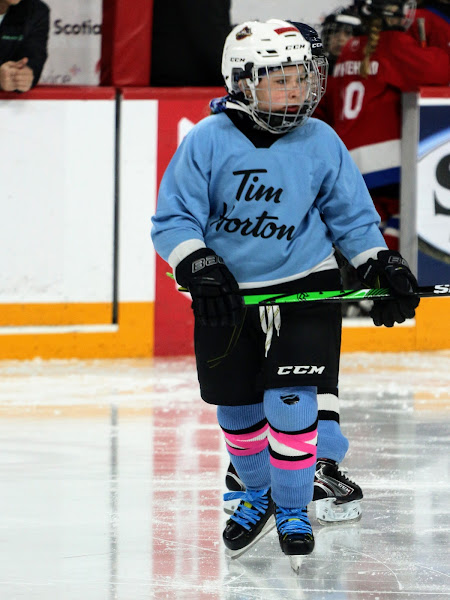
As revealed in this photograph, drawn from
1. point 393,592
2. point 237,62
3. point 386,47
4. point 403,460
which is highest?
point 237,62

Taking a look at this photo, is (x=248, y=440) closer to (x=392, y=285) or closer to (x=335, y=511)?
(x=335, y=511)

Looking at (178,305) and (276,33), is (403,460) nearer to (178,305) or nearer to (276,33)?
(276,33)

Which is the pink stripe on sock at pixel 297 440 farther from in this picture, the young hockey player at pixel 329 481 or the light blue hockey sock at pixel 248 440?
the young hockey player at pixel 329 481

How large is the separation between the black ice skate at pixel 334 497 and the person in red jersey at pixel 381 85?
3070mm

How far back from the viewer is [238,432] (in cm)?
325

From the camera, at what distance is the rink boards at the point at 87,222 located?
5879 millimetres

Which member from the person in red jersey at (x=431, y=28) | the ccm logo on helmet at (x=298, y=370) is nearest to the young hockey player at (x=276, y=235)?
the ccm logo on helmet at (x=298, y=370)

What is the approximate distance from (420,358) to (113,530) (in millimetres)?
3010

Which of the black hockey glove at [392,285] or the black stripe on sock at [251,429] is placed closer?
the black hockey glove at [392,285]

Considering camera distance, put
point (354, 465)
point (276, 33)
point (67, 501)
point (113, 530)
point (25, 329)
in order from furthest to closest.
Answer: point (25, 329), point (354, 465), point (67, 501), point (113, 530), point (276, 33)

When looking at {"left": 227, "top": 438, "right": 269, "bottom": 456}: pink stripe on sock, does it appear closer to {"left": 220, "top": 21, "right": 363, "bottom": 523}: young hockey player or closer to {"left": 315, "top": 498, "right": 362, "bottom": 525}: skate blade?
{"left": 220, "top": 21, "right": 363, "bottom": 523}: young hockey player

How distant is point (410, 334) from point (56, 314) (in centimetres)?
171

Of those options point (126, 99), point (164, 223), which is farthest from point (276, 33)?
Result: point (126, 99)

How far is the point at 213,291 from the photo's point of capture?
2.91 metres
